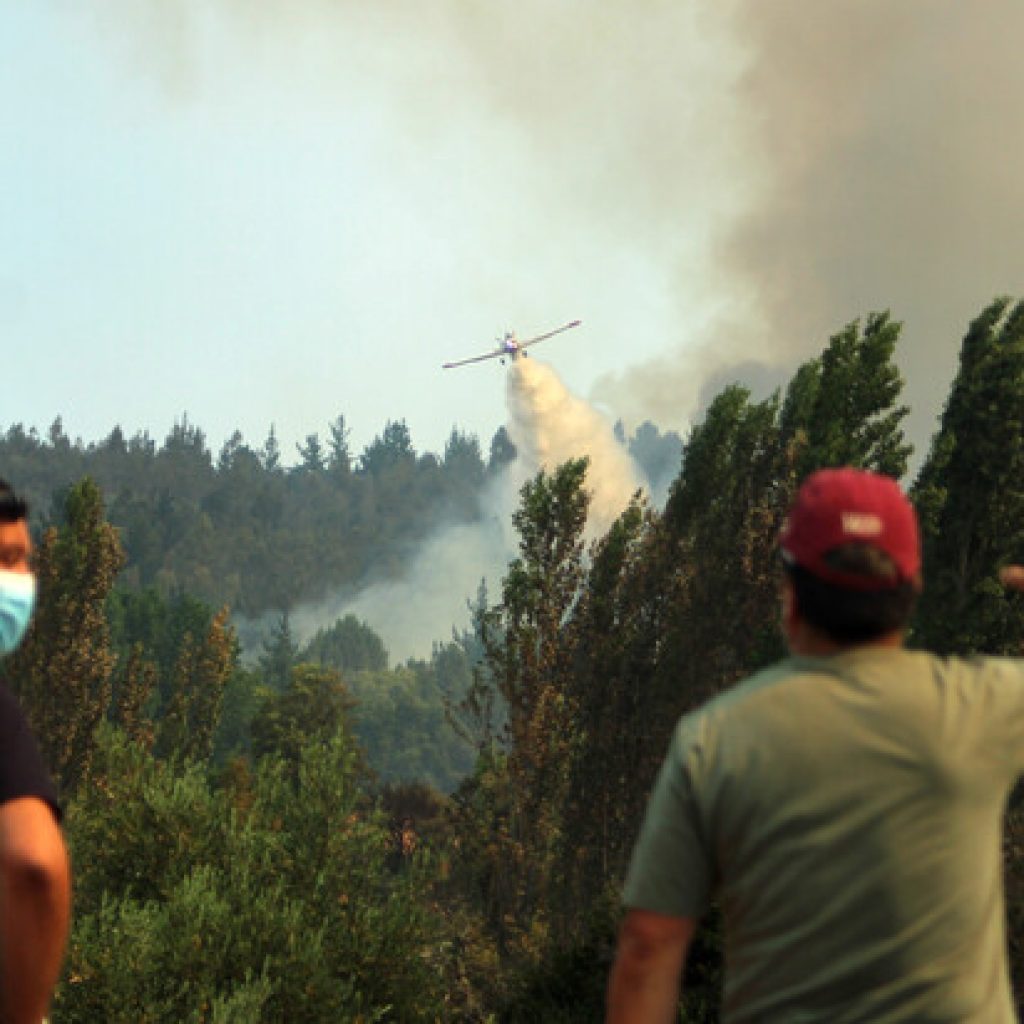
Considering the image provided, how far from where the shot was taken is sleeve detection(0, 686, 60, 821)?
2.96m

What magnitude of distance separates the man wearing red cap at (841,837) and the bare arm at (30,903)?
39.2 inches

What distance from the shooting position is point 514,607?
37844 mm

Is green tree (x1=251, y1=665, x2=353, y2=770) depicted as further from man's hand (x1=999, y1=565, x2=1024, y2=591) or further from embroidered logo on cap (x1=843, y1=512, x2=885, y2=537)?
embroidered logo on cap (x1=843, y1=512, x2=885, y2=537)

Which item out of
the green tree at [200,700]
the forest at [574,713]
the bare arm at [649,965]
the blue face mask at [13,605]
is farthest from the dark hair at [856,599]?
the green tree at [200,700]

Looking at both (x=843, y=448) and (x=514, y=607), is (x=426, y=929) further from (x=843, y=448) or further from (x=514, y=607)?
(x=843, y=448)

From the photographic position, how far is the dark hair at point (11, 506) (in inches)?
132

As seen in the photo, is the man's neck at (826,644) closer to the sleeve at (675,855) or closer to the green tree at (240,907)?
the sleeve at (675,855)

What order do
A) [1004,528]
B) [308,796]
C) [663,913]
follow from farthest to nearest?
[1004,528]
[308,796]
[663,913]

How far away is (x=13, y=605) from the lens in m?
3.32

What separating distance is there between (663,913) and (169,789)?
21.6m

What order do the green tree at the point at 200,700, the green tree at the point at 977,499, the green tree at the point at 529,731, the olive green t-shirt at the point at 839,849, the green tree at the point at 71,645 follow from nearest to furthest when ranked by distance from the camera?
1. the olive green t-shirt at the point at 839,849
2. the green tree at the point at 977,499
3. the green tree at the point at 529,731
4. the green tree at the point at 71,645
5. the green tree at the point at 200,700

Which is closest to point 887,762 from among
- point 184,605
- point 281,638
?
point 184,605

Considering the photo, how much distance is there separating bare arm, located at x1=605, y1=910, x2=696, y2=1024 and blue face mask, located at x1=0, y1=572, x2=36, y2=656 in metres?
1.34

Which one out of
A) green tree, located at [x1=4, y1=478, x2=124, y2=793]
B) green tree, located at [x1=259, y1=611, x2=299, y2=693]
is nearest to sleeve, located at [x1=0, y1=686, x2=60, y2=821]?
green tree, located at [x1=4, y1=478, x2=124, y2=793]
